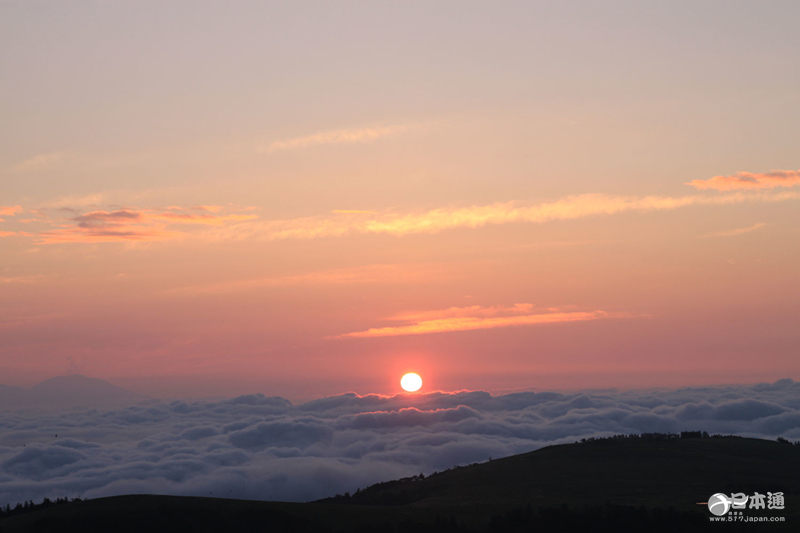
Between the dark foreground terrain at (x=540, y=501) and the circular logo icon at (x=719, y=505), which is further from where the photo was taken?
the circular logo icon at (x=719, y=505)

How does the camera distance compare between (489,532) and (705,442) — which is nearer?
(489,532)

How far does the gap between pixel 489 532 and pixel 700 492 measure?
1248 inches

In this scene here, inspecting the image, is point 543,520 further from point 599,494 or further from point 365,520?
Answer: point 599,494

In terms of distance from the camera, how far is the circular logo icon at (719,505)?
188ft

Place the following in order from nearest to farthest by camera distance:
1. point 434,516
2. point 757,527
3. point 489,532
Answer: point 757,527
point 489,532
point 434,516

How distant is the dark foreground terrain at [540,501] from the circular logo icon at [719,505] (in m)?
1.34

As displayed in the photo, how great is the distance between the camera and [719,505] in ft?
200

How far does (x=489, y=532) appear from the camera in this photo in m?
55.6

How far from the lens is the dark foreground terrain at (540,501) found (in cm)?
5531

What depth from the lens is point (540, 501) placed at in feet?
235

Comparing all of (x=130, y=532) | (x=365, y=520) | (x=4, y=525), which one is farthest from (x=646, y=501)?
(x=4, y=525)

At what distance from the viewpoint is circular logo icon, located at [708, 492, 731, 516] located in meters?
57.3

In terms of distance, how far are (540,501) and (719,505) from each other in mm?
17581

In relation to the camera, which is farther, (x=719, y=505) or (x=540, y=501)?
(x=540, y=501)
